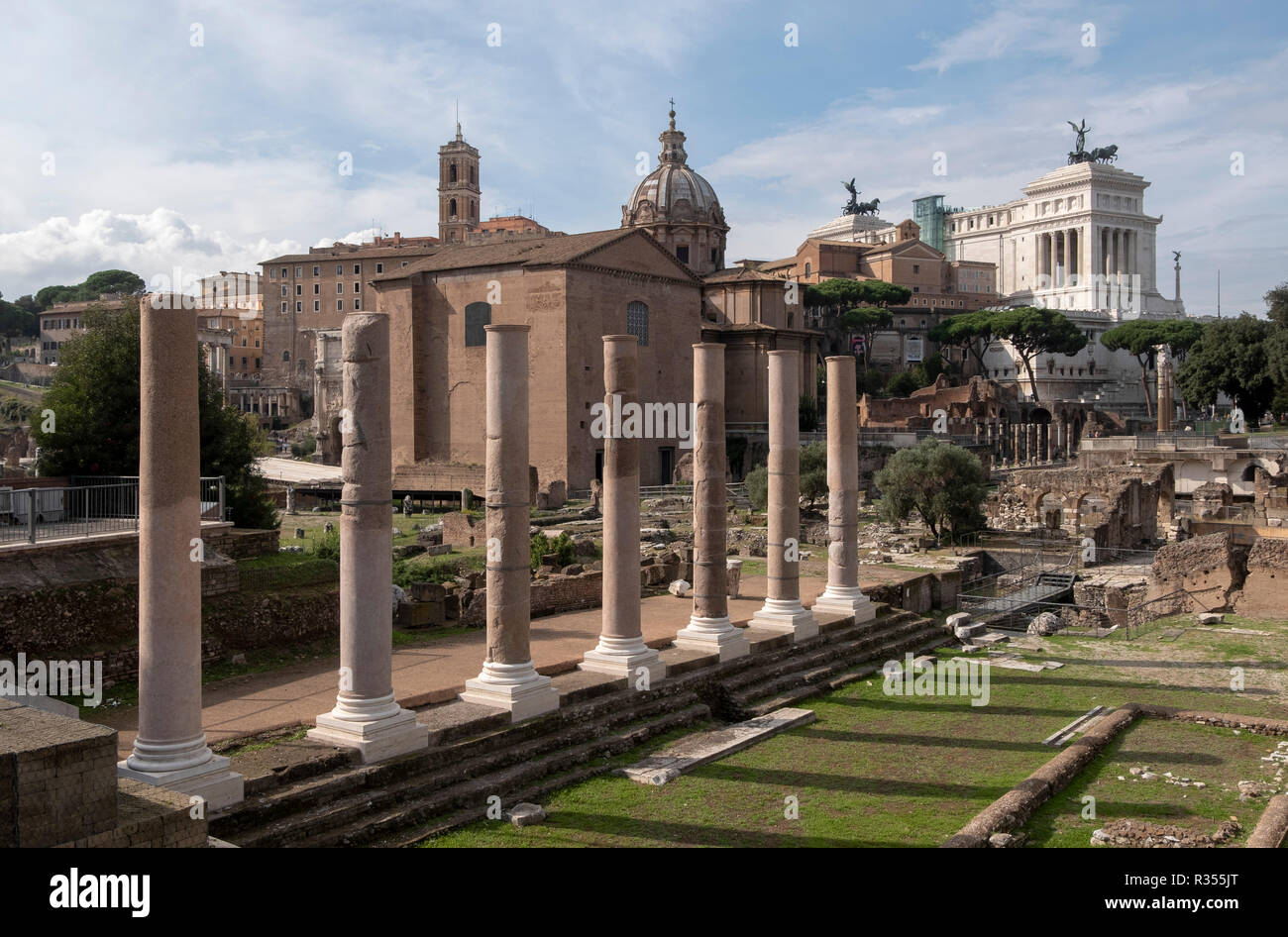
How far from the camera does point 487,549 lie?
9477mm

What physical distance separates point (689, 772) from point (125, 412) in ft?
39.2

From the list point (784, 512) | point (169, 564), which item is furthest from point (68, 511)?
point (784, 512)

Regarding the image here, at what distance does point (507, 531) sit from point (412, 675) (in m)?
3.08

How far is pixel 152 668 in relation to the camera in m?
6.91

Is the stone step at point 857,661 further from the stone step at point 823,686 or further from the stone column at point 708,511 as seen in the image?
the stone column at point 708,511

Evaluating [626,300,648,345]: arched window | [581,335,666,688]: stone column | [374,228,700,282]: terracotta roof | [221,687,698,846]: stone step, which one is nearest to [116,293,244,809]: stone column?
[221,687,698,846]: stone step

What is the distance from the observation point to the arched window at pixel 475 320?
129 ft

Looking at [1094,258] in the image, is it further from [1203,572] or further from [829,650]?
[829,650]

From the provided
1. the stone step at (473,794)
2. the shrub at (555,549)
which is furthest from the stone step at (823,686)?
the shrub at (555,549)

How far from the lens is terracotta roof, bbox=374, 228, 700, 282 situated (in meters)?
38.2

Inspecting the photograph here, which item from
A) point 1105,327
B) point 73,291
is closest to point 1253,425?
point 1105,327

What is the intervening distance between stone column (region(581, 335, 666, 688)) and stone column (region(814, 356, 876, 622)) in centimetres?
440

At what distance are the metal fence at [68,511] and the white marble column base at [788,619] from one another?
6.68 m

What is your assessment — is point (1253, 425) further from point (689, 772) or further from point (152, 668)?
point (152, 668)
